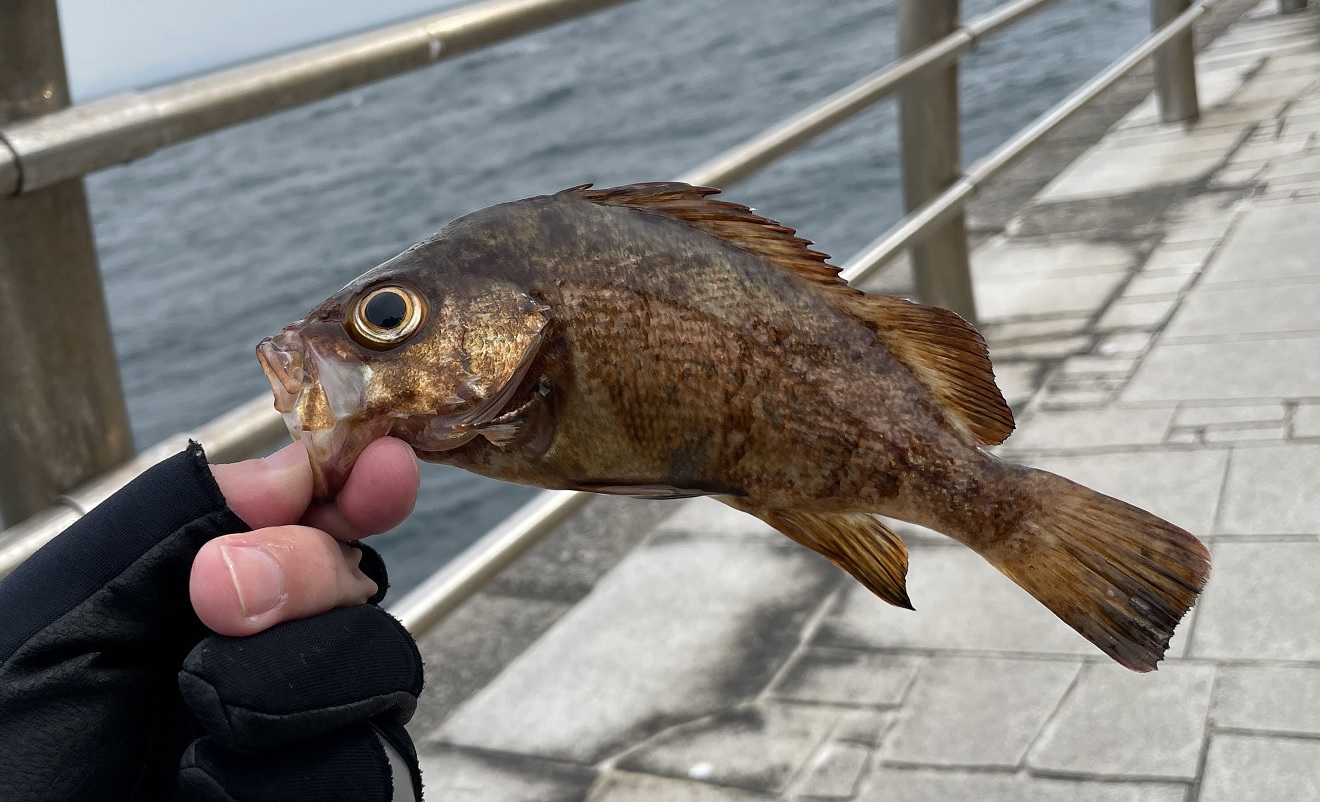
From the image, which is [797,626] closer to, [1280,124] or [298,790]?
[298,790]

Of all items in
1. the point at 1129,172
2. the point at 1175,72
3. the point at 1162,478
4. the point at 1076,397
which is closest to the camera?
the point at 1162,478

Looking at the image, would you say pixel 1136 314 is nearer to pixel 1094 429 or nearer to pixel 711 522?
pixel 1094 429

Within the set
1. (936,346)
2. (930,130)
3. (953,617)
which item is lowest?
(953,617)

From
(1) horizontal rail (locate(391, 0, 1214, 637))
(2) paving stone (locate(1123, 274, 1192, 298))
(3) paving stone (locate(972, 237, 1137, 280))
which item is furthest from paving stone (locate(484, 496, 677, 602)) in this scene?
(3) paving stone (locate(972, 237, 1137, 280))

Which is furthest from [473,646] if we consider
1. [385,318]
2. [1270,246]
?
[1270,246]

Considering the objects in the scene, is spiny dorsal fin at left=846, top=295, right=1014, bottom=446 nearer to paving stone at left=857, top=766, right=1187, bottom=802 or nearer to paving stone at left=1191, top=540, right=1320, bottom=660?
paving stone at left=857, top=766, right=1187, bottom=802

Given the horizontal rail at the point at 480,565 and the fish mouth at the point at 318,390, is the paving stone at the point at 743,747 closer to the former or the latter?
the horizontal rail at the point at 480,565
